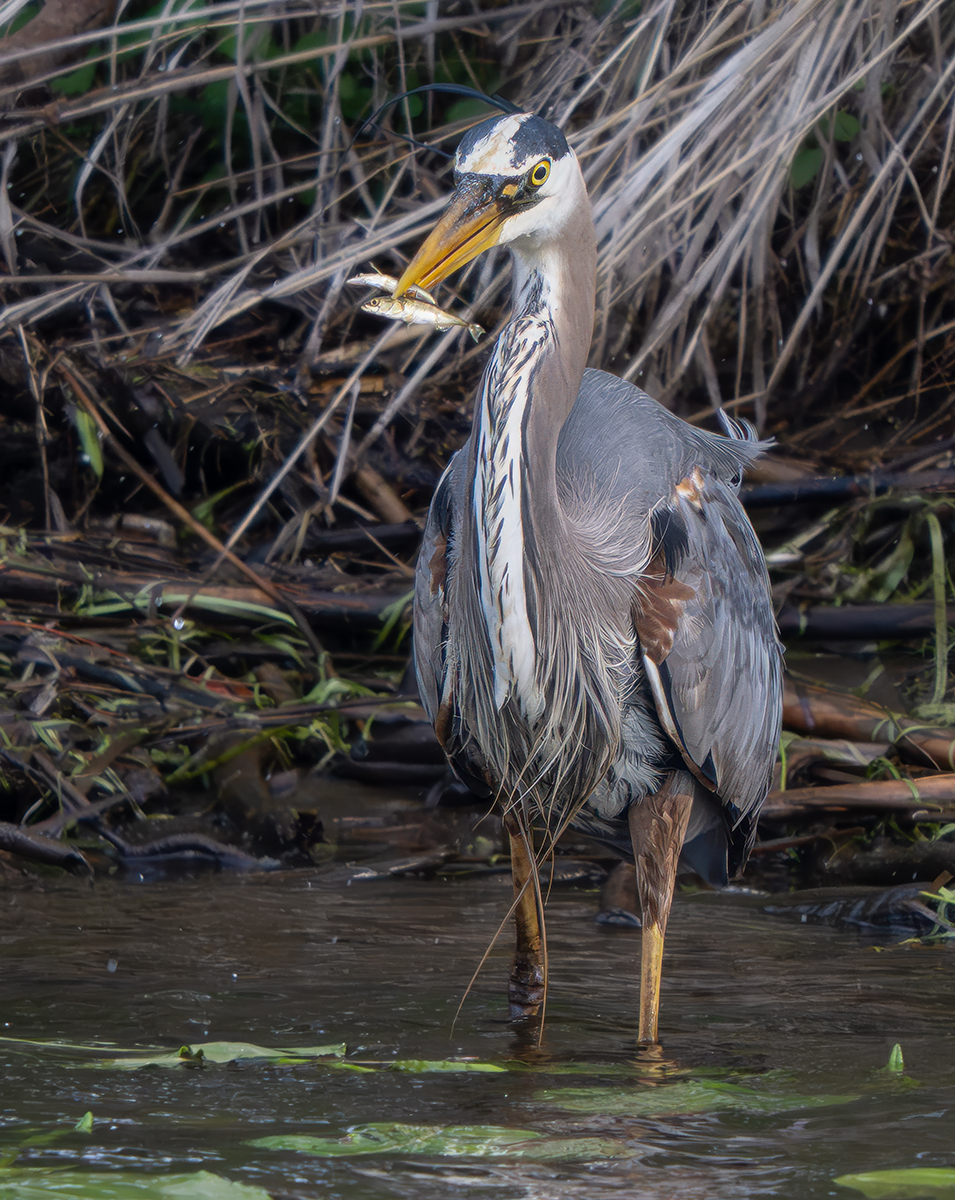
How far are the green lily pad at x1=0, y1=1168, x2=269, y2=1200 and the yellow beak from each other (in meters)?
1.63

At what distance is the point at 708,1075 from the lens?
8.97 ft

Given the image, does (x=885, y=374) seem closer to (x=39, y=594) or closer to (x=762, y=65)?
(x=762, y=65)

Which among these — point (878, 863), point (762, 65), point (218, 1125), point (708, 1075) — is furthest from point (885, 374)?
point (218, 1125)

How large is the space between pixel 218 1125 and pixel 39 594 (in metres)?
3.27

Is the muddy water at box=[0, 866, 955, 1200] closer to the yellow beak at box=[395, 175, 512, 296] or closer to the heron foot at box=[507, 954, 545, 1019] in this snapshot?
the heron foot at box=[507, 954, 545, 1019]

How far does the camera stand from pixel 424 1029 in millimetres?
3029

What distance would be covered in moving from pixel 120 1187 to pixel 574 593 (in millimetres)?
1499

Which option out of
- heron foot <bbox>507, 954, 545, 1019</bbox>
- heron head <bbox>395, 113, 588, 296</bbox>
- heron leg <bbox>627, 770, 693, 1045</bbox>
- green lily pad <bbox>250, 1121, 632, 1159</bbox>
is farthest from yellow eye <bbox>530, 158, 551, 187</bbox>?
green lily pad <bbox>250, 1121, 632, 1159</bbox>

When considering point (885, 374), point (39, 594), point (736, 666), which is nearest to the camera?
point (736, 666)

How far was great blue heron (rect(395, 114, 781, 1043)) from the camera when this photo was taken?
2.96m

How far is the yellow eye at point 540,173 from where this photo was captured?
2.96m

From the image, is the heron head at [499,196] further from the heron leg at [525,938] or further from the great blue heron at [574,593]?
the heron leg at [525,938]

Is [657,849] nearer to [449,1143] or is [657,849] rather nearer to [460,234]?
[449,1143]

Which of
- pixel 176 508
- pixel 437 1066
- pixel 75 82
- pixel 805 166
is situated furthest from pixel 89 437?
pixel 437 1066
